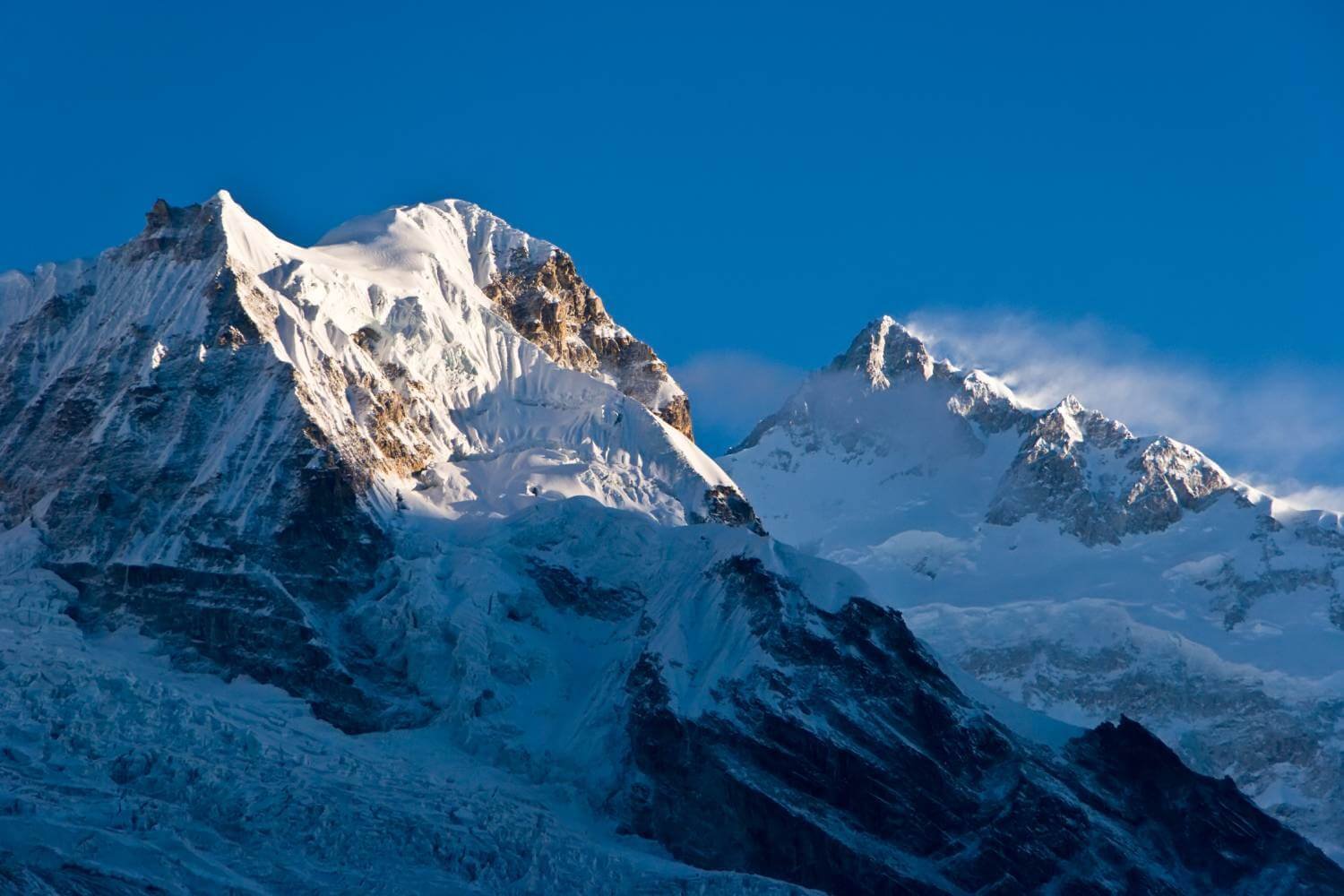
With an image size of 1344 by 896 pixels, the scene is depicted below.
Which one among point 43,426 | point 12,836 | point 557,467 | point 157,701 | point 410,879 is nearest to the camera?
point 12,836

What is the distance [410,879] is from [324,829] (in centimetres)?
565

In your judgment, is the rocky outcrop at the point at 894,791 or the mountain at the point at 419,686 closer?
the mountain at the point at 419,686

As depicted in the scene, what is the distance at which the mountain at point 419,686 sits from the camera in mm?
138750

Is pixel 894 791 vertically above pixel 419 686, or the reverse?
pixel 894 791

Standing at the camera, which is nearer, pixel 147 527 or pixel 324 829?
pixel 324 829

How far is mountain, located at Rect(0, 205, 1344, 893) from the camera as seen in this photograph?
139 m

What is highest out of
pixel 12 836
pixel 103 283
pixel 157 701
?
pixel 103 283

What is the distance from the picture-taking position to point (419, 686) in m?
162

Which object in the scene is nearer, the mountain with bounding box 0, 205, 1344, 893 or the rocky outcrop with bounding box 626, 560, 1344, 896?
the mountain with bounding box 0, 205, 1344, 893

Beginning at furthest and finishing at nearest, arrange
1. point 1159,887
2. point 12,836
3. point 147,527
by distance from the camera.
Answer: point 147,527 → point 1159,887 → point 12,836

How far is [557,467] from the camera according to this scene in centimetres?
19550

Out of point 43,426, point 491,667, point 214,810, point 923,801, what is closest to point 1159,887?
point 923,801

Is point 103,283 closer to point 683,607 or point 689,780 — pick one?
point 683,607

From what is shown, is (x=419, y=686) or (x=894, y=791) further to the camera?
(x=419, y=686)
